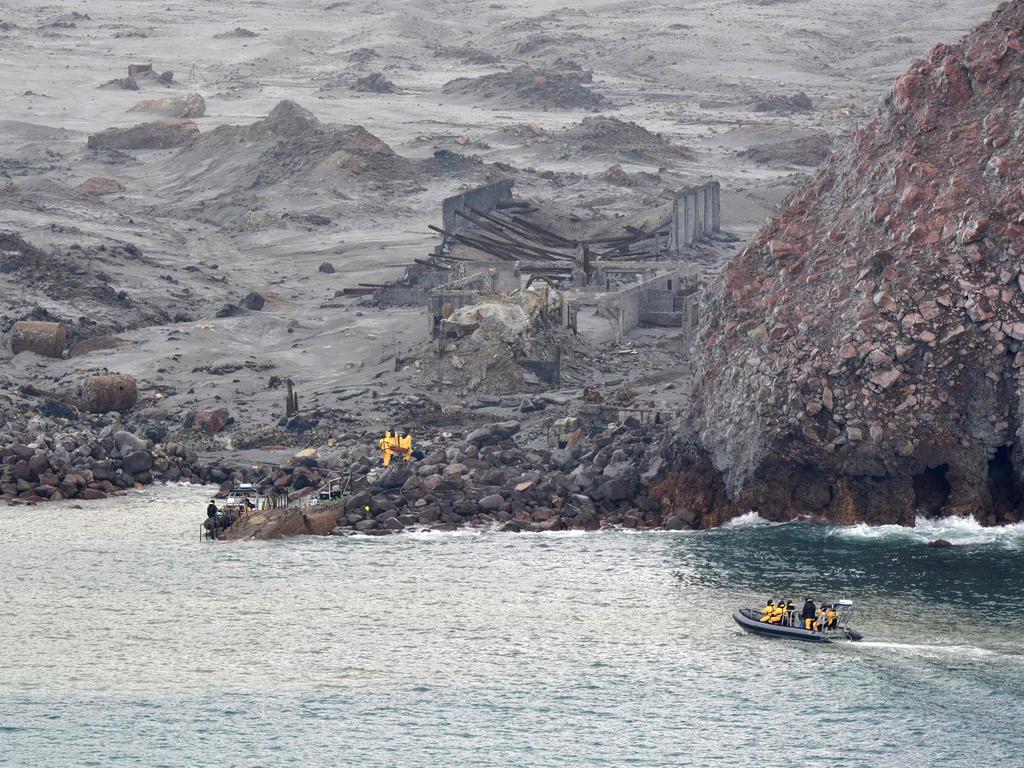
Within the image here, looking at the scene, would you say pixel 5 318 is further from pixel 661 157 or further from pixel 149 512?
pixel 661 157

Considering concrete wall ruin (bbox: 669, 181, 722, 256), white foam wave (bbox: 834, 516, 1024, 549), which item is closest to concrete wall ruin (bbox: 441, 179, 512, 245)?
concrete wall ruin (bbox: 669, 181, 722, 256)

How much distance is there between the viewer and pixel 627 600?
5991 centimetres

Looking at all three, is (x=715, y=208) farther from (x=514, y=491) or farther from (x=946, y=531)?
(x=946, y=531)

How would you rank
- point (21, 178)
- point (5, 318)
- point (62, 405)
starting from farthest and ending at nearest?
point (21, 178) < point (5, 318) < point (62, 405)

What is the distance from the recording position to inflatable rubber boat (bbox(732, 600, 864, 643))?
55250mm

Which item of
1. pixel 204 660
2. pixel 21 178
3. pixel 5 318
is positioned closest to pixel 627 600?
pixel 204 660

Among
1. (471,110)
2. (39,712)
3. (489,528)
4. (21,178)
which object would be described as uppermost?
(471,110)

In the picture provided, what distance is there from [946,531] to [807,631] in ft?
39.2

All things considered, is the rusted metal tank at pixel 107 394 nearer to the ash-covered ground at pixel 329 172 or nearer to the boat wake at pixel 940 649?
the ash-covered ground at pixel 329 172

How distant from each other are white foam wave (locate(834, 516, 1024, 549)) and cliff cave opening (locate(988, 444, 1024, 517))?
29.7 inches

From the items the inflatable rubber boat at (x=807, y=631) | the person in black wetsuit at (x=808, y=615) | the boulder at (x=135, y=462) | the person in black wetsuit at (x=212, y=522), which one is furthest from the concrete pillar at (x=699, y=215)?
the person in black wetsuit at (x=808, y=615)

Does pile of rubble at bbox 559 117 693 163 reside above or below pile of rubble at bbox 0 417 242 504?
above

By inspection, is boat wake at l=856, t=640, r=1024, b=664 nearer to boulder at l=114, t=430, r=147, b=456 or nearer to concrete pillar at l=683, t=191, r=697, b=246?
boulder at l=114, t=430, r=147, b=456

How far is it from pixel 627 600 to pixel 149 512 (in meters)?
19.6
